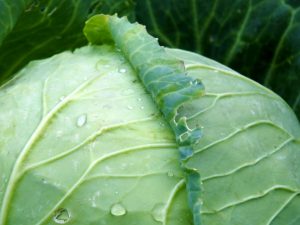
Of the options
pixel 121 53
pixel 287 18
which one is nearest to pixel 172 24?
pixel 287 18

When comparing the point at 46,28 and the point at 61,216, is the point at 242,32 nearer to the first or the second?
the point at 46,28

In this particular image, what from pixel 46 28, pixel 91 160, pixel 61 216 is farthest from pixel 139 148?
pixel 46 28

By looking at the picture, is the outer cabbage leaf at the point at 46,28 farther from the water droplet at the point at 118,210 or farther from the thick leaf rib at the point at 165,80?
the water droplet at the point at 118,210

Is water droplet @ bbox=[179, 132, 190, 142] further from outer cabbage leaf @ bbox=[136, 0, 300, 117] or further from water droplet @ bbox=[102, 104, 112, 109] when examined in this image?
outer cabbage leaf @ bbox=[136, 0, 300, 117]

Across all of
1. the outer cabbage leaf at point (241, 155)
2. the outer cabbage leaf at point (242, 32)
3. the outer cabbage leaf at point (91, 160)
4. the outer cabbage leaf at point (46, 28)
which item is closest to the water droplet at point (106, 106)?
the outer cabbage leaf at point (91, 160)

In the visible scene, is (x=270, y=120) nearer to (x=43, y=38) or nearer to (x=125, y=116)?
(x=125, y=116)

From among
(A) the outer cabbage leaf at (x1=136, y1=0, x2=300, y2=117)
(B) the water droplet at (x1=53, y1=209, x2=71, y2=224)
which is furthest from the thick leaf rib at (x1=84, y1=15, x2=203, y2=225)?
(A) the outer cabbage leaf at (x1=136, y1=0, x2=300, y2=117)
